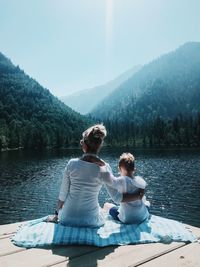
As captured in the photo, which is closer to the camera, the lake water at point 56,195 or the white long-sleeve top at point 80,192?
the white long-sleeve top at point 80,192

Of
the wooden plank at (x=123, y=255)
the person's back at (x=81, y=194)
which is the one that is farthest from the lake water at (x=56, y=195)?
the wooden plank at (x=123, y=255)

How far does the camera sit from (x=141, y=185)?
24.8 feet

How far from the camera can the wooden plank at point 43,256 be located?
4816 millimetres

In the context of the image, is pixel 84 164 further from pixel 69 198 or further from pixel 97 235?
pixel 97 235

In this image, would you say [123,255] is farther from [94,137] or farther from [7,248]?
[94,137]

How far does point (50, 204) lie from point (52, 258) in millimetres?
28890

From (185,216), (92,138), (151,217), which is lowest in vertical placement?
(185,216)

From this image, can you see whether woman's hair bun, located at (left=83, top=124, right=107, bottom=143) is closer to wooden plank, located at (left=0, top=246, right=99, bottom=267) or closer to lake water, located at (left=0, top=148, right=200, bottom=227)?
wooden plank, located at (left=0, top=246, right=99, bottom=267)

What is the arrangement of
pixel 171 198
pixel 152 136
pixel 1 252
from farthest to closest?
pixel 152 136 < pixel 171 198 < pixel 1 252

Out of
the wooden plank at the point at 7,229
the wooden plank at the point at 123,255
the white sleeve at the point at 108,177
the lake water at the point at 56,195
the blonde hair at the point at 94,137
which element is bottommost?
the lake water at the point at 56,195

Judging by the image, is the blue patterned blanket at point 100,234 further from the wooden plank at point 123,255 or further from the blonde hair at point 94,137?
the blonde hair at point 94,137

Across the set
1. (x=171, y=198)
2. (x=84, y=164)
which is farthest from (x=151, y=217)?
(x=171, y=198)

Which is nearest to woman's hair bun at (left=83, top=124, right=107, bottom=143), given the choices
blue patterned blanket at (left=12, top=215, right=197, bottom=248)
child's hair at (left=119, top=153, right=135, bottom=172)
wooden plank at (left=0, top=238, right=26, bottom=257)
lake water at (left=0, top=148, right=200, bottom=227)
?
child's hair at (left=119, top=153, right=135, bottom=172)

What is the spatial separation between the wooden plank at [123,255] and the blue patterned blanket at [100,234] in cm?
22
